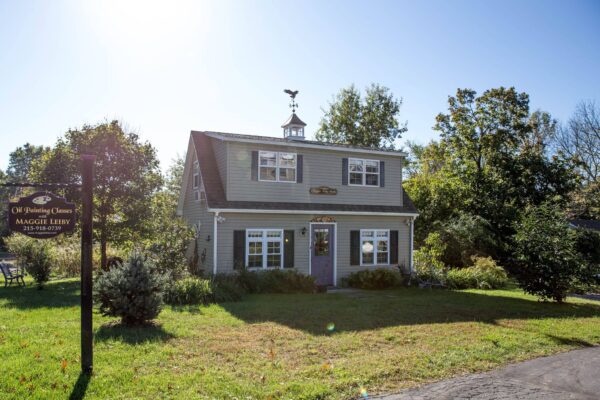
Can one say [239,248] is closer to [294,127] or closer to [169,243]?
[169,243]

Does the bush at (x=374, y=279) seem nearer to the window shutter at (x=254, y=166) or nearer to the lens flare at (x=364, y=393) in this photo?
the window shutter at (x=254, y=166)

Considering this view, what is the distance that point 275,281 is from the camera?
15.7 metres

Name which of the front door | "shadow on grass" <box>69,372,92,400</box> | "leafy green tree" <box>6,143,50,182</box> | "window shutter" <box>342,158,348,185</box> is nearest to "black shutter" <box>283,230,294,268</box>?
the front door

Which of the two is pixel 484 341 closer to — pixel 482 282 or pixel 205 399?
pixel 205 399

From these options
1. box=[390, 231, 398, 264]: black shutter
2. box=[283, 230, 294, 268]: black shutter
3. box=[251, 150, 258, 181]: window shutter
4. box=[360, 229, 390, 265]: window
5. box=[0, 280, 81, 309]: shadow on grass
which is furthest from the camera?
box=[390, 231, 398, 264]: black shutter

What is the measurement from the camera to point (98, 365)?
6.91 m

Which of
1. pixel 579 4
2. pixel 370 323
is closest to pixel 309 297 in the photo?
pixel 370 323

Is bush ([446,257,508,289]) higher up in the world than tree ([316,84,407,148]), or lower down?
A: lower down

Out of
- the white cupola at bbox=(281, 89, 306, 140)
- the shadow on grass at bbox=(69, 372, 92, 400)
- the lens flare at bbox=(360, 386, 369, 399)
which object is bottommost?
the lens flare at bbox=(360, 386, 369, 399)

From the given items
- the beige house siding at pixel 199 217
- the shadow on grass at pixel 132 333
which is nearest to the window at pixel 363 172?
the beige house siding at pixel 199 217

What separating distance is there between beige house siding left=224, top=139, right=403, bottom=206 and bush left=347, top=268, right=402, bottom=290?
2.96 metres

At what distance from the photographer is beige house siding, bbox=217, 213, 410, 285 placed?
16.4 meters

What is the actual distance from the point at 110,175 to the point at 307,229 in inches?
320

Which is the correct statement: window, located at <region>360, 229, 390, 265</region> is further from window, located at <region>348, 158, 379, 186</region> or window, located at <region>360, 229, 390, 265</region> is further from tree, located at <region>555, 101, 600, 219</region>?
tree, located at <region>555, 101, 600, 219</region>
